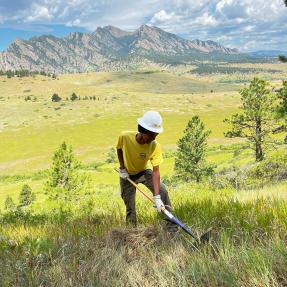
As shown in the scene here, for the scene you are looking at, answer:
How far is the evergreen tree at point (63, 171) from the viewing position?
35500 millimetres

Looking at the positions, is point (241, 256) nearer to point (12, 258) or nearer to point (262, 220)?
point (262, 220)

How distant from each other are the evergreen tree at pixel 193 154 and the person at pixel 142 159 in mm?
34171

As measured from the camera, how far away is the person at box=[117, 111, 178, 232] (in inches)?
236

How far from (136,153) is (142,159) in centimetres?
15

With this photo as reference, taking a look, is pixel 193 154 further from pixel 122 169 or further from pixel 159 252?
pixel 159 252

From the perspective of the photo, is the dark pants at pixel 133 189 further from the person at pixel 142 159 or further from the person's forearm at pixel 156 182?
the person's forearm at pixel 156 182

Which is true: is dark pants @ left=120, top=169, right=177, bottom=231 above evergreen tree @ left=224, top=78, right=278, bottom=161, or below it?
above

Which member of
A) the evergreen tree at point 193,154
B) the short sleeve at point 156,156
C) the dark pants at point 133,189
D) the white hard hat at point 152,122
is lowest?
the evergreen tree at point 193,154

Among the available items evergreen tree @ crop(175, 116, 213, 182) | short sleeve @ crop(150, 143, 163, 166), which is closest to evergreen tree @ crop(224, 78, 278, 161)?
evergreen tree @ crop(175, 116, 213, 182)

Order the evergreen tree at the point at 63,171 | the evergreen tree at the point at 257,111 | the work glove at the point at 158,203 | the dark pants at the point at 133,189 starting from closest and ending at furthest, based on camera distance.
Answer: the work glove at the point at 158,203, the dark pants at the point at 133,189, the evergreen tree at the point at 63,171, the evergreen tree at the point at 257,111

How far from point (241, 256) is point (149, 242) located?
1481mm

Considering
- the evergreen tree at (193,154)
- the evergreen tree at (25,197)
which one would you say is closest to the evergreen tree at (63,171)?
the evergreen tree at (193,154)

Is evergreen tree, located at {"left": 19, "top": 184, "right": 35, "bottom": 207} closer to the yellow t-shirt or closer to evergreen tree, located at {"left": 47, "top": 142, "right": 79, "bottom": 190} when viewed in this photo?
evergreen tree, located at {"left": 47, "top": 142, "right": 79, "bottom": 190}

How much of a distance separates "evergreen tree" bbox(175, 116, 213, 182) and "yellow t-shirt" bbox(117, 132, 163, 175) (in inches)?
1351
